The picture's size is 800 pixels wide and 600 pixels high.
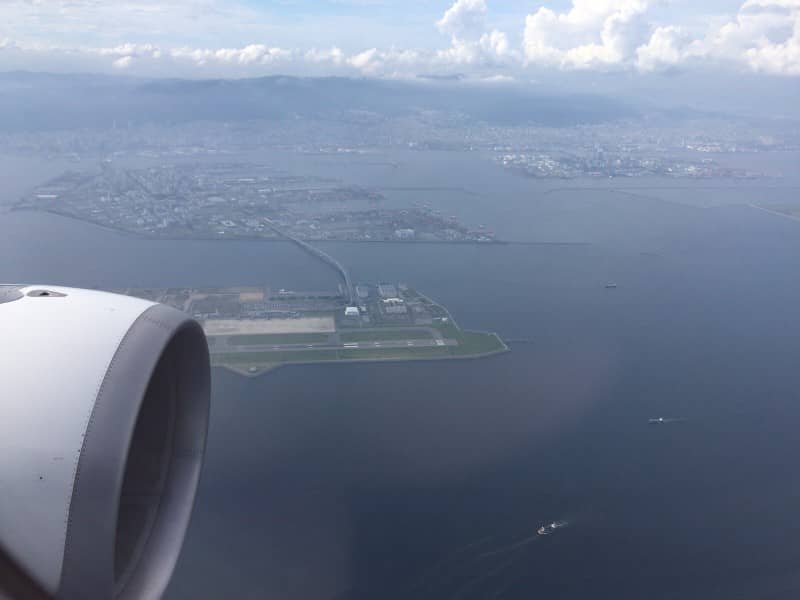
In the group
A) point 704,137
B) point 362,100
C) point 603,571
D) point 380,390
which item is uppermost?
point 362,100

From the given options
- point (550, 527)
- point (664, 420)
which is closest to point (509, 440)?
point (550, 527)

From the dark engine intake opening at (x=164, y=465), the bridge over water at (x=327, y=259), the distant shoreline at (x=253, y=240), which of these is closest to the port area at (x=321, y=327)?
the bridge over water at (x=327, y=259)

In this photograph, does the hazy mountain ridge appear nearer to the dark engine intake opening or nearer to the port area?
the port area

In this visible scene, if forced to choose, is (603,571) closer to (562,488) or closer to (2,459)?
(562,488)

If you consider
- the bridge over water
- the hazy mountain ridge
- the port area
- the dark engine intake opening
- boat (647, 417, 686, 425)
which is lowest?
boat (647, 417, 686, 425)

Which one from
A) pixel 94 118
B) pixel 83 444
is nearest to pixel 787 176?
pixel 83 444

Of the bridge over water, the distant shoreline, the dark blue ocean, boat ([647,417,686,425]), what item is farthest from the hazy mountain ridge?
boat ([647,417,686,425])
